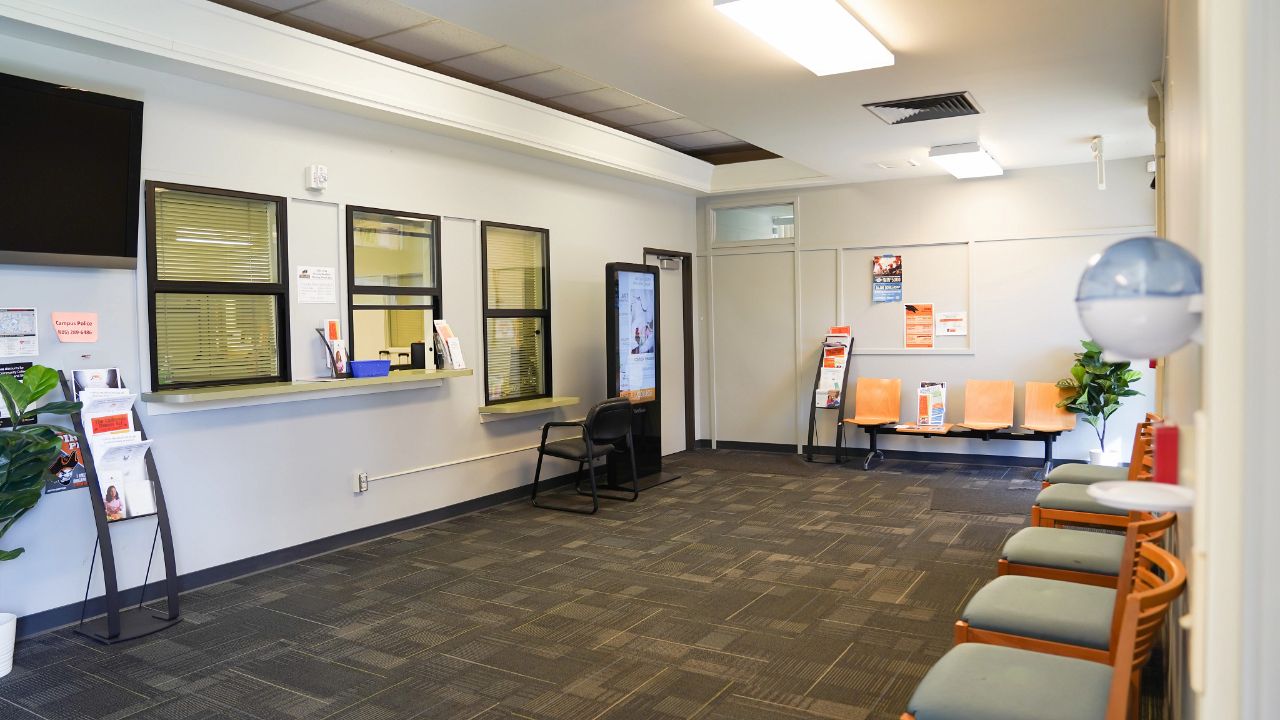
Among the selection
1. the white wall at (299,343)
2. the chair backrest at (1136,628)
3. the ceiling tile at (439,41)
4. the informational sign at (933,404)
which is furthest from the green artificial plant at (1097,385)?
the chair backrest at (1136,628)

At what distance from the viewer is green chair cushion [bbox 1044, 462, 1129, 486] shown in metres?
4.54

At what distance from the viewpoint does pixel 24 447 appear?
3.69m

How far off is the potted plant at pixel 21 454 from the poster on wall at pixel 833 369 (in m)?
6.63

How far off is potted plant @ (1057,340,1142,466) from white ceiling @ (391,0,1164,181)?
1.86 metres

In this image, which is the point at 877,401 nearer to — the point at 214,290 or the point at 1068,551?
the point at 1068,551

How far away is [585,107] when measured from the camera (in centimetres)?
740

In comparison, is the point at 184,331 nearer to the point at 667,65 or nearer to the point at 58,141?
the point at 58,141

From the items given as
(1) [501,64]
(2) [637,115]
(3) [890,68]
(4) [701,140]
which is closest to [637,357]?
(2) [637,115]

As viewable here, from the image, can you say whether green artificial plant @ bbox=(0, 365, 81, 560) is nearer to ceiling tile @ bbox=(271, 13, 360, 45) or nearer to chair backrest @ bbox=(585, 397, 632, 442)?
ceiling tile @ bbox=(271, 13, 360, 45)

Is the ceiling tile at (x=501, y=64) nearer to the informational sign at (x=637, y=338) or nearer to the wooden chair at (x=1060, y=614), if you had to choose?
the informational sign at (x=637, y=338)

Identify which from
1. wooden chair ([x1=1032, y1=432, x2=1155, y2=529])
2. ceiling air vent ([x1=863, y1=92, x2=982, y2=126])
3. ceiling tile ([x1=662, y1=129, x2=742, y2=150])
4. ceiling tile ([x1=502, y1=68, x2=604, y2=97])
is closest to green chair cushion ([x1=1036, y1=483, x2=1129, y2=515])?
wooden chair ([x1=1032, y1=432, x2=1155, y2=529])

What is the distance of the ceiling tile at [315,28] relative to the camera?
5.23 meters

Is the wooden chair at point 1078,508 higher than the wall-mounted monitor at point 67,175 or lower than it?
lower

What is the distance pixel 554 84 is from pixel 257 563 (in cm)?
403
